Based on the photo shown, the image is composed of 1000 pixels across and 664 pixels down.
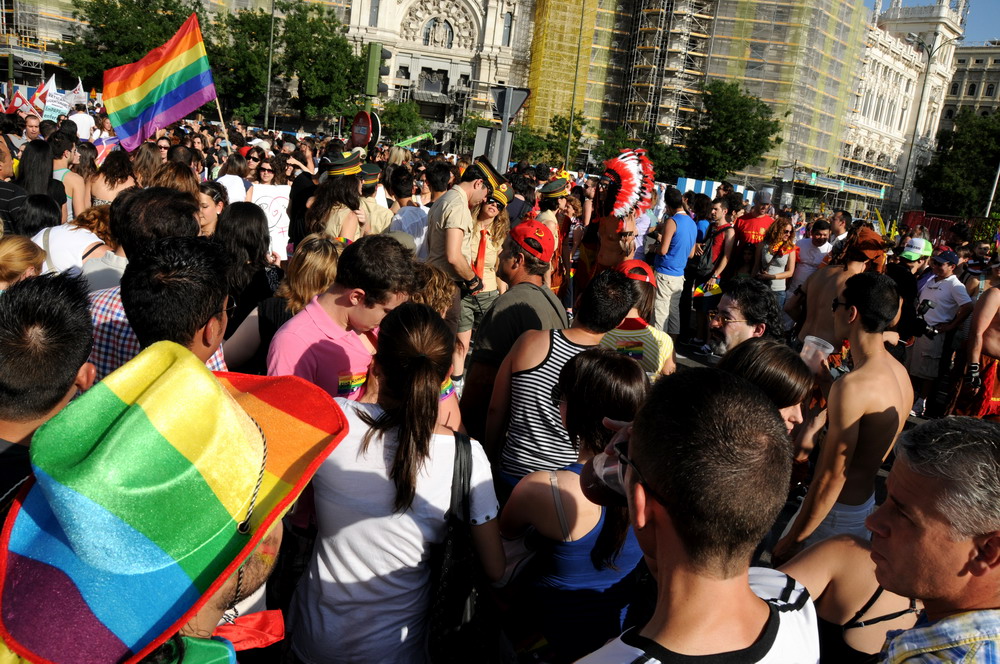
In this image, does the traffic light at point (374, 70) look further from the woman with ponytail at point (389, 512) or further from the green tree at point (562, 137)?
the green tree at point (562, 137)

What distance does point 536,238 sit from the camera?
177 inches

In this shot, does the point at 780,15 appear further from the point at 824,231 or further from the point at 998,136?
the point at 824,231

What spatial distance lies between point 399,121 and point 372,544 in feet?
170

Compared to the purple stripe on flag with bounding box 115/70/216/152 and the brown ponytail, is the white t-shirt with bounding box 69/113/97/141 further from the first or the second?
the brown ponytail

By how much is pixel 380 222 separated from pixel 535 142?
43.6 metres

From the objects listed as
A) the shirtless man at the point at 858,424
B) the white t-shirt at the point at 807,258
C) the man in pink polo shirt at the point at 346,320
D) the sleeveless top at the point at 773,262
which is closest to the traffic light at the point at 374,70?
the sleeveless top at the point at 773,262

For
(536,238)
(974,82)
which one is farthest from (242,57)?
(974,82)

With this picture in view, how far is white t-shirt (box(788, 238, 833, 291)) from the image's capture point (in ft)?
29.5

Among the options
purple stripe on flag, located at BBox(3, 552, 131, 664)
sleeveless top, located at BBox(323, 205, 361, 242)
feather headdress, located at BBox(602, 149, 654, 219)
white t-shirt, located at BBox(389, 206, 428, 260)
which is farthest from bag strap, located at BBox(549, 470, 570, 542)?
white t-shirt, located at BBox(389, 206, 428, 260)

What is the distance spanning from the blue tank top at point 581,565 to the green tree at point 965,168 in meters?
58.6

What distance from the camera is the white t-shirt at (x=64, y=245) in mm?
3869

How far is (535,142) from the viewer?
48188 mm

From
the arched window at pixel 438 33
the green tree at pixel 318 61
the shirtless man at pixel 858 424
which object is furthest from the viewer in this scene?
the arched window at pixel 438 33

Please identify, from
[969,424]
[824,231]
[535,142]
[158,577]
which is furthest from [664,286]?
[535,142]
